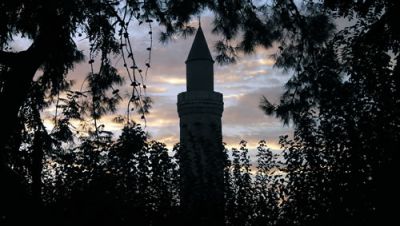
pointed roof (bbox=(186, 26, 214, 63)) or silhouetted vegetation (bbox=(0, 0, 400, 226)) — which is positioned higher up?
pointed roof (bbox=(186, 26, 214, 63))

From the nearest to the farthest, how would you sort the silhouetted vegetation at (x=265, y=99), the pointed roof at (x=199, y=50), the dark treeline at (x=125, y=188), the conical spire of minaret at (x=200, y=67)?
the silhouetted vegetation at (x=265, y=99), the dark treeline at (x=125, y=188), the pointed roof at (x=199, y=50), the conical spire of minaret at (x=200, y=67)

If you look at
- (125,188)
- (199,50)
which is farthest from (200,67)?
(125,188)

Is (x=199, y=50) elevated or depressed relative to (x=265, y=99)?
elevated

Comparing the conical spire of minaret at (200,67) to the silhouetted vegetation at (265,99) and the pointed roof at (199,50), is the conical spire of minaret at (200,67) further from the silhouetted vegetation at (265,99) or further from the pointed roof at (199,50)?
the silhouetted vegetation at (265,99)

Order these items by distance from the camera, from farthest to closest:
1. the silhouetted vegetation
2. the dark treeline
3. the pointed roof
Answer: the pointed roof → the dark treeline → the silhouetted vegetation

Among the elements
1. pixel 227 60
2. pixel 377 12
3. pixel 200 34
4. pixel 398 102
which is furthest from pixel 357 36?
pixel 200 34

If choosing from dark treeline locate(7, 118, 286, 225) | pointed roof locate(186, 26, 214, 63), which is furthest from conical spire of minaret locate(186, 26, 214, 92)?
dark treeline locate(7, 118, 286, 225)

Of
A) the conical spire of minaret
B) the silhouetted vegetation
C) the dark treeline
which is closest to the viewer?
the silhouetted vegetation

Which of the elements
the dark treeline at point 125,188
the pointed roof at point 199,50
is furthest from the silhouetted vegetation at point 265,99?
the pointed roof at point 199,50

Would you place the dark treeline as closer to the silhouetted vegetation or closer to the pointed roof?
the silhouetted vegetation

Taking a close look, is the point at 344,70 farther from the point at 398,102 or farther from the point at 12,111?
the point at 12,111

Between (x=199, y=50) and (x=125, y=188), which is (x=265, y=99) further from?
(x=199, y=50)

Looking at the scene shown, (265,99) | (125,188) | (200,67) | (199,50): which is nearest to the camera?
(265,99)

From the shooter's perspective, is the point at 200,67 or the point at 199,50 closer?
the point at 199,50
